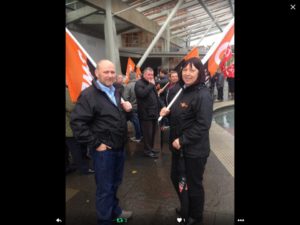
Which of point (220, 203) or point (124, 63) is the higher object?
point (124, 63)

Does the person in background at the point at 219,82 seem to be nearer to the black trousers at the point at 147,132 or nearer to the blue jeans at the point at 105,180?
the black trousers at the point at 147,132

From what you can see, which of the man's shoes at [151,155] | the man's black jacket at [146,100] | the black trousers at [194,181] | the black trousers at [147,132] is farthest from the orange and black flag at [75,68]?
the man's shoes at [151,155]

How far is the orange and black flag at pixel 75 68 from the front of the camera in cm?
296

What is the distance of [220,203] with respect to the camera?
348 centimetres

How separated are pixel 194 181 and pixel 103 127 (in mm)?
1010

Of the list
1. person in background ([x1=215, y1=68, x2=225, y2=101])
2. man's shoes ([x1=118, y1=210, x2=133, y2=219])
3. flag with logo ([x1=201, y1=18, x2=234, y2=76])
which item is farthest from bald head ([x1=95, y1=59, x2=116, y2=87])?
person in background ([x1=215, y1=68, x2=225, y2=101])

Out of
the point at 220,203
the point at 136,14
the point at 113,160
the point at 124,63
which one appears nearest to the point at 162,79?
the point at 220,203

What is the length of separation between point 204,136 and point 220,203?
1.23m

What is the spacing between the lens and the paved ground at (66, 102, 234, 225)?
3.16m

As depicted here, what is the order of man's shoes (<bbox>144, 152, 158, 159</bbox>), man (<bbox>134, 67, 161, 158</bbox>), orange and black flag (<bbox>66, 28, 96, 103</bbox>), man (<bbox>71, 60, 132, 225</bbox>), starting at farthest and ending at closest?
1. man's shoes (<bbox>144, 152, 158, 159</bbox>)
2. man (<bbox>134, 67, 161, 158</bbox>)
3. orange and black flag (<bbox>66, 28, 96, 103</bbox>)
4. man (<bbox>71, 60, 132, 225</bbox>)

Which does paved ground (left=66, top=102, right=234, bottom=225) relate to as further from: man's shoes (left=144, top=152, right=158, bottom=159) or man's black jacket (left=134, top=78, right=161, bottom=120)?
man's black jacket (left=134, top=78, right=161, bottom=120)

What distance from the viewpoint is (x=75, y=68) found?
3.02 meters
